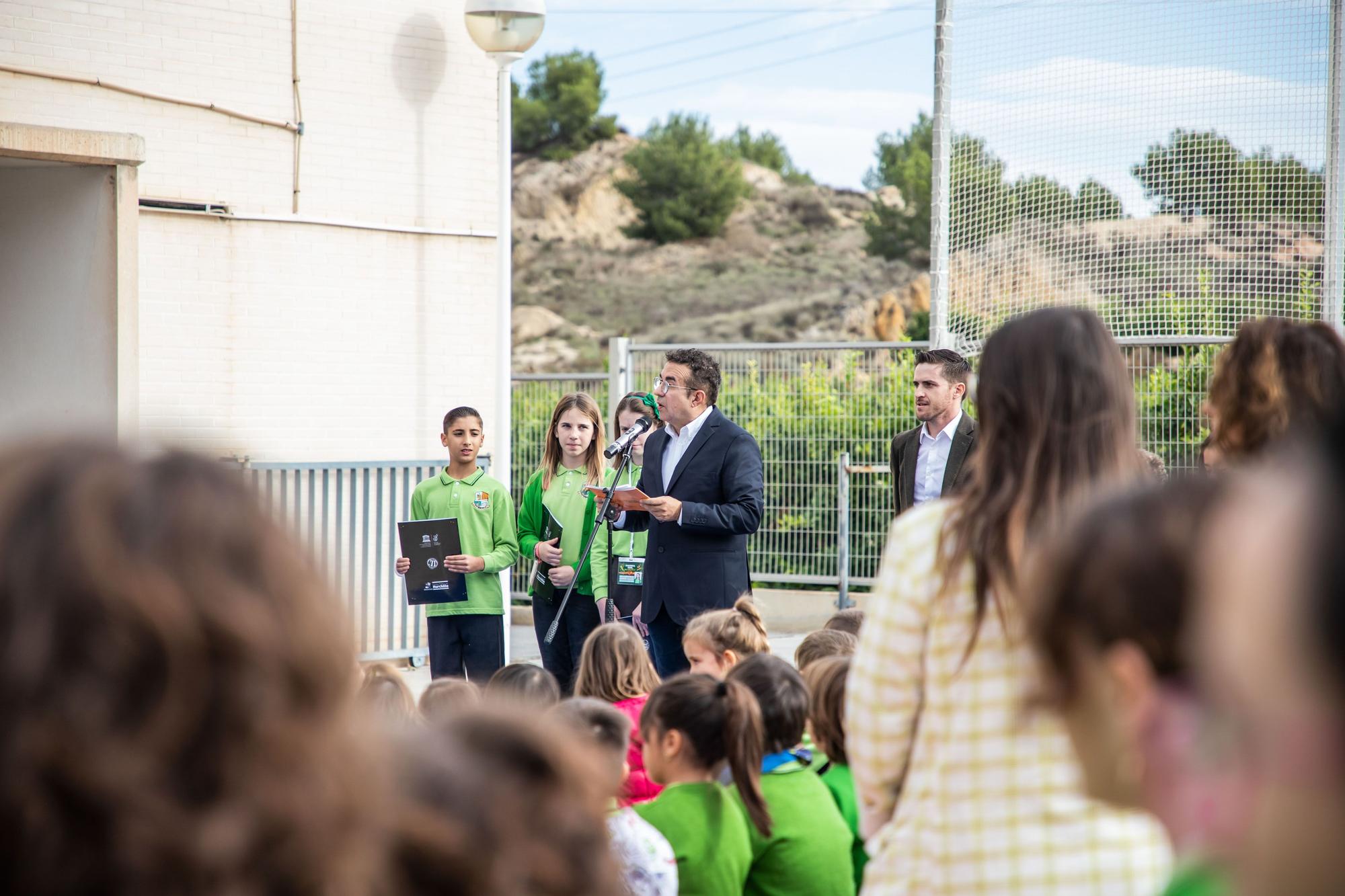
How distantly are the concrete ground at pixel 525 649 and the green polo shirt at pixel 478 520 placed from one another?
7.58 ft

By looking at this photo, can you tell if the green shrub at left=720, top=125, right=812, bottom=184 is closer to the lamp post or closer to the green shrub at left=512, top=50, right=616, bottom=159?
the green shrub at left=512, top=50, right=616, bottom=159

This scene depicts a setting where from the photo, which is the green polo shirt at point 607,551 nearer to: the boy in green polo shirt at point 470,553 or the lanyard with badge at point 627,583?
the lanyard with badge at point 627,583

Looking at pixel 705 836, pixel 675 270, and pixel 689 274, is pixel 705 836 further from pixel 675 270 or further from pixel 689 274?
pixel 675 270

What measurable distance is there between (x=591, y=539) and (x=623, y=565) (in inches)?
10.3

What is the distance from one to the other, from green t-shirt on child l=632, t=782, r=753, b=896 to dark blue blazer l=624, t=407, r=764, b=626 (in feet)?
8.58

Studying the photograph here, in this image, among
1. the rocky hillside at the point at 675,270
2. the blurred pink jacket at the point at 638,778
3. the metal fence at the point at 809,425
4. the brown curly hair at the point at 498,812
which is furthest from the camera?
the rocky hillside at the point at 675,270

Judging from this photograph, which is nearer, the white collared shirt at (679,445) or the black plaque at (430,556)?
the white collared shirt at (679,445)

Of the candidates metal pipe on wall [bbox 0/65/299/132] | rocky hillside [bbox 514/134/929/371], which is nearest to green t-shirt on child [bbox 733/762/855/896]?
metal pipe on wall [bbox 0/65/299/132]

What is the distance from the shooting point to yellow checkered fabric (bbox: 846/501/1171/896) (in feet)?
6.70

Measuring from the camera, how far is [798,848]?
323 centimetres

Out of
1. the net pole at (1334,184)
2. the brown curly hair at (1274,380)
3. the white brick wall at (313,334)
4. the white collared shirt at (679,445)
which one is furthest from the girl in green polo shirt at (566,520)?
the brown curly hair at (1274,380)

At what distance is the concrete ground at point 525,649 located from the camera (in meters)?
9.12

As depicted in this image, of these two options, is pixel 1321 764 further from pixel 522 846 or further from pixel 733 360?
pixel 733 360

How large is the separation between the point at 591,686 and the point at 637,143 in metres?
41.1
